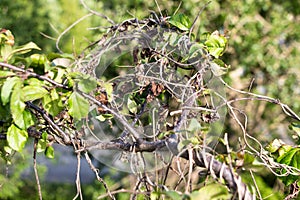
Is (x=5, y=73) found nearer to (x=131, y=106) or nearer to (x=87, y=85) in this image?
(x=87, y=85)

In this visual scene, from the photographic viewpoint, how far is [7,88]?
33.7 inches

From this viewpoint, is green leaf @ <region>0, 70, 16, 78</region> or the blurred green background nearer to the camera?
green leaf @ <region>0, 70, 16, 78</region>

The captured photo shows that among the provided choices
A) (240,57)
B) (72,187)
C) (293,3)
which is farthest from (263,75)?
(72,187)

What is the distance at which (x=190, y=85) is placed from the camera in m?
1.11

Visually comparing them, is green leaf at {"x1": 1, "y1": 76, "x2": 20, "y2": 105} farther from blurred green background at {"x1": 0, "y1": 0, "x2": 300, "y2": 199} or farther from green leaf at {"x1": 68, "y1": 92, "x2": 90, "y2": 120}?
blurred green background at {"x1": 0, "y1": 0, "x2": 300, "y2": 199}

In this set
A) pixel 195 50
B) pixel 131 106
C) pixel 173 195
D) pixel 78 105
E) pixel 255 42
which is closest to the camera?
pixel 173 195

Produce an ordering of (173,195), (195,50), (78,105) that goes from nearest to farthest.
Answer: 1. (173,195)
2. (78,105)
3. (195,50)

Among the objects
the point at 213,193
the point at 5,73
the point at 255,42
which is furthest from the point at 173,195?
the point at 255,42

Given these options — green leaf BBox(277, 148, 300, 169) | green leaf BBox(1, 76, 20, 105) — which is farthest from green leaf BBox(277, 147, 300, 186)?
green leaf BBox(1, 76, 20, 105)

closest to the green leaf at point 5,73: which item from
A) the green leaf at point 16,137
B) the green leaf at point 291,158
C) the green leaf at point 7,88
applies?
the green leaf at point 7,88

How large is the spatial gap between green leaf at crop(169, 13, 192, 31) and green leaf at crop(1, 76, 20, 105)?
1.33 ft

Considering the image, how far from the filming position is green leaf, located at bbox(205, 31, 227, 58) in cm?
115

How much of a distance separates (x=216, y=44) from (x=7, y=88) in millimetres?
493

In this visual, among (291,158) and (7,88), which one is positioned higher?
(7,88)
